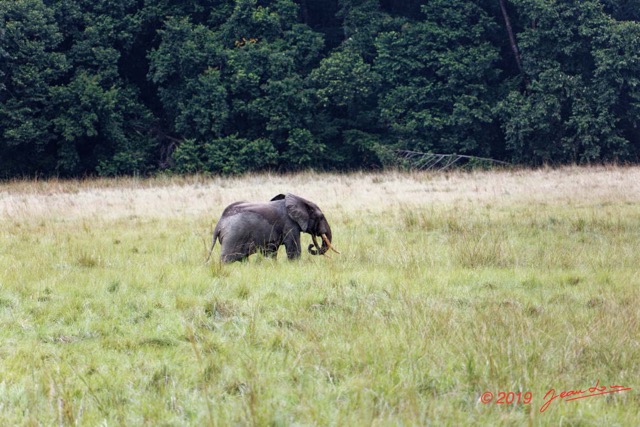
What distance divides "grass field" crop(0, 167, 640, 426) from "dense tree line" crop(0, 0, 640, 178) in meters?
19.6

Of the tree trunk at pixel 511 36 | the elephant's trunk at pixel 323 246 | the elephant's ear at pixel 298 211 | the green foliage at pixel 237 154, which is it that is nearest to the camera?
the elephant's trunk at pixel 323 246

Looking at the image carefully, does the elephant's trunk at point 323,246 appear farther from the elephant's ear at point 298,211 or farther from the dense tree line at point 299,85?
the dense tree line at point 299,85

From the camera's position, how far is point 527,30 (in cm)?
3372

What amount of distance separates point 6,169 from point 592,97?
25.1 m

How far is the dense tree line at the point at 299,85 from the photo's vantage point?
103 ft

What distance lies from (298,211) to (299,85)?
24240 mm

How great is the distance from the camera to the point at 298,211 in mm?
10453

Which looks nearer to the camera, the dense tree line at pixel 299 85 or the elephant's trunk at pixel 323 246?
the elephant's trunk at pixel 323 246

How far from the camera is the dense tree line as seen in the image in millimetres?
31266

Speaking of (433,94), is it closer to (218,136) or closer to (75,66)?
(218,136)

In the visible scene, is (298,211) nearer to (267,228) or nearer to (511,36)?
(267,228)

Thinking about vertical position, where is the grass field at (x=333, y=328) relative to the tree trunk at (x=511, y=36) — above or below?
below

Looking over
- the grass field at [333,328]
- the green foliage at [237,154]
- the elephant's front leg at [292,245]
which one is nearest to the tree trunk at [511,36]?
the green foliage at [237,154]
